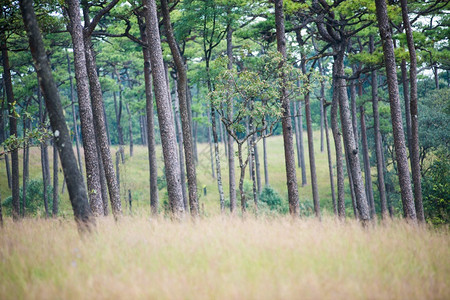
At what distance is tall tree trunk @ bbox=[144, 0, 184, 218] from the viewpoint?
36.1 ft

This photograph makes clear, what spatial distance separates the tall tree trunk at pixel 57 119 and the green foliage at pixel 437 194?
17.1 meters

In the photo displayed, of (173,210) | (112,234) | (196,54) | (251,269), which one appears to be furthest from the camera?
(196,54)

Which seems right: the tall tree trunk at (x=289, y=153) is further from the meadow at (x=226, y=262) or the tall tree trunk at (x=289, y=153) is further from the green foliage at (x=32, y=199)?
the green foliage at (x=32, y=199)

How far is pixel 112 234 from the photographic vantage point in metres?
7.62

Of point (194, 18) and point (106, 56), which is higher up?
point (106, 56)

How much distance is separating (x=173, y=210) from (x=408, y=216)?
7572mm

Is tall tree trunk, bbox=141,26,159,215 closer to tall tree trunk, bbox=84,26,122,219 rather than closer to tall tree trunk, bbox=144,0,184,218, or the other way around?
tall tree trunk, bbox=84,26,122,219

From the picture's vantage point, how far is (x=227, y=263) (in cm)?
572

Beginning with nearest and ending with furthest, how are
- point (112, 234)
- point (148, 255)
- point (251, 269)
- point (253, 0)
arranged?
point (251, 269) < point (148, 255) < point (112, 234) < point (253, 0)

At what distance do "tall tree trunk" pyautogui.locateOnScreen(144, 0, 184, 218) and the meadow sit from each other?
259 centimetres

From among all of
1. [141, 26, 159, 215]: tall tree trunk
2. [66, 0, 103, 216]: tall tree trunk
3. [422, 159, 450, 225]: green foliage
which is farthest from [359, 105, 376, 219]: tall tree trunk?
[66, 0, 103, 216]: tall tree trunk

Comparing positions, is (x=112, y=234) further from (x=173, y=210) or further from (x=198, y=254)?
(x=173, y=210)

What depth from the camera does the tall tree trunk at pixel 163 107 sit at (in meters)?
11.0

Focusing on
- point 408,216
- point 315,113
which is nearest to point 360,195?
point 408,216
